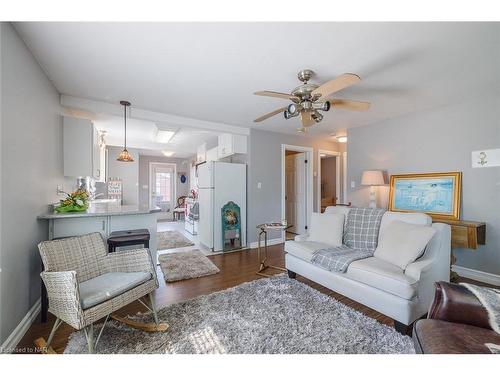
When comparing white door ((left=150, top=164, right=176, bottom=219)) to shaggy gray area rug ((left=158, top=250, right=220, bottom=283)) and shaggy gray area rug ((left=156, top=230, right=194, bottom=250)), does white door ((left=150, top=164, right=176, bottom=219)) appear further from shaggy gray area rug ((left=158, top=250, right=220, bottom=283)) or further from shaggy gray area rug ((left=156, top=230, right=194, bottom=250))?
shaggy gray area rug ((left=158, top=250, right=220, bottom=283))

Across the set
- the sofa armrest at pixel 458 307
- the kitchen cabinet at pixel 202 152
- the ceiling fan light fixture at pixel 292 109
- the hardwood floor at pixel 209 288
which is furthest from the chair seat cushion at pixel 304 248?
the kitchen cabinet at pixel 202 152

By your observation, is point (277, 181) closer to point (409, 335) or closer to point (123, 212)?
point (123, 212)

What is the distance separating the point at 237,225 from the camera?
13.9ft

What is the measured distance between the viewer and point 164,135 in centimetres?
491

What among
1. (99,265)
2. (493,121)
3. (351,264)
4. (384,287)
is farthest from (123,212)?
(493,121)

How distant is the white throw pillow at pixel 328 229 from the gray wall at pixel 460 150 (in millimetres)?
1702

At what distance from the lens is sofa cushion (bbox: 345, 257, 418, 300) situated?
1.69m

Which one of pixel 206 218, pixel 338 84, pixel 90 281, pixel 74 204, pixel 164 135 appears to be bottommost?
pixel 90 281

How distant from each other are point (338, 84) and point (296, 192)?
12.7ft

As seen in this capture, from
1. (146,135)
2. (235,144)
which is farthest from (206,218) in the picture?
(146,135)

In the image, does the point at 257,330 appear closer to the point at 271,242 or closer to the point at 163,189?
the point at 271,242

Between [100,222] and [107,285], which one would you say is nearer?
[107,285]

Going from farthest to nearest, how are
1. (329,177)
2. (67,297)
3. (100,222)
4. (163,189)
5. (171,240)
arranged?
(163,189) → (329,177) → (171,240) → (100,222) → (67,297)

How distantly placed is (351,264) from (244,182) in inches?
104
